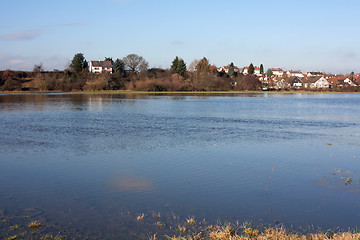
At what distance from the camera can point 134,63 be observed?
122m

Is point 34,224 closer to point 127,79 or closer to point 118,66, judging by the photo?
point 127,79

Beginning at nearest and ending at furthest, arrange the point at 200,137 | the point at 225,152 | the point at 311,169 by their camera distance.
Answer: the point at 311,169 < the point at 225,152 < the point at 200,137

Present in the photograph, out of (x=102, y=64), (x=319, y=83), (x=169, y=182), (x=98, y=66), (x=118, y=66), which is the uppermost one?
(x=102, y=64)

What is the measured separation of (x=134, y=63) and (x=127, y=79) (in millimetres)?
17822

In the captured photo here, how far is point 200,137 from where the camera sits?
21.2 m

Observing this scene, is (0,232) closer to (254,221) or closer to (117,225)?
(117,225)

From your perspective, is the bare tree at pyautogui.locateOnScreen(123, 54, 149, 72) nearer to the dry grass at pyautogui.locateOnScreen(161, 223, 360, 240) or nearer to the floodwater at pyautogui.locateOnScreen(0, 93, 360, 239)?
the floodwater at pyautogui.locateOnScreen(0, 93, 360, 239)

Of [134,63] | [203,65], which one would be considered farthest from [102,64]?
[203,65]

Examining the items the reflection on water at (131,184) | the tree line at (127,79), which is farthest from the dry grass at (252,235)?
the tree line at (127,79)

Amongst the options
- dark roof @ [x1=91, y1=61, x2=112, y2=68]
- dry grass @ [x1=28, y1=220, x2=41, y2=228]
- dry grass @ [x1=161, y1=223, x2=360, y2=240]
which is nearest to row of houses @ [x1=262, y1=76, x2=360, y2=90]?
dark roof @ [x1=91, y1=61, x2=112, y2=68]

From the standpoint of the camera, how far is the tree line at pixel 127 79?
96.1 metres

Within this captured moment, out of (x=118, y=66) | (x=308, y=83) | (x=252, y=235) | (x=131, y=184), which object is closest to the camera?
(x=252, y=235)

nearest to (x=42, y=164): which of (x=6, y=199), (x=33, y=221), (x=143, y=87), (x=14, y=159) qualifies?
(x=14, y=159)

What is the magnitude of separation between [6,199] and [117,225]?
378cm
